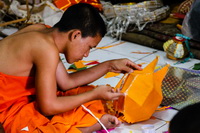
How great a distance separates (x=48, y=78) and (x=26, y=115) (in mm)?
254

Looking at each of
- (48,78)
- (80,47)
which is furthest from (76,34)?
(48,78)

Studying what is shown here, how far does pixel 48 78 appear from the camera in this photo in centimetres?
158

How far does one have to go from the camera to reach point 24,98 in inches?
70.0

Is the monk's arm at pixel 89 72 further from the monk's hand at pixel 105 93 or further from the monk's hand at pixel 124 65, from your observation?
the monk's hand at pixel 105 93

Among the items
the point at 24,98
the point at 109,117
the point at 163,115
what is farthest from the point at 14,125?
the point at 163,115

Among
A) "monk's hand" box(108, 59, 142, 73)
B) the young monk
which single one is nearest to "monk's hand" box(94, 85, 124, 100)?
the young monk

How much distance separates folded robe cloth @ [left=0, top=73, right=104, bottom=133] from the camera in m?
1.65

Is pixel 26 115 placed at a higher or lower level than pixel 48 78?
lower

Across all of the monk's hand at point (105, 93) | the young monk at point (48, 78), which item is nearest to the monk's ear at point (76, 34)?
the young monk at point (48, 78)

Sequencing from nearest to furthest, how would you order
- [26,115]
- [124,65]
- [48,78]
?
[48,78], [26,115], [124,65]

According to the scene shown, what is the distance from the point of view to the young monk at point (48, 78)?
161 cm

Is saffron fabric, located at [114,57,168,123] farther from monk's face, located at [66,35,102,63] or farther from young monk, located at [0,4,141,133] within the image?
monk's face, located at [66,35,102,63]

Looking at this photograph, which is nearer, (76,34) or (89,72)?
(76,34)

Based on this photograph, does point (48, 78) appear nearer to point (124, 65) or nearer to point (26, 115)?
point (26, 115)
